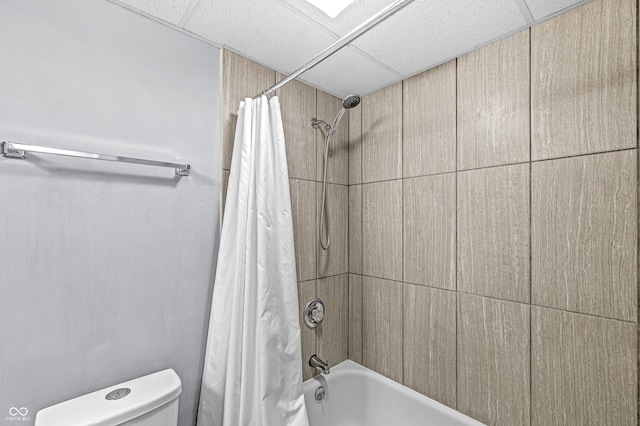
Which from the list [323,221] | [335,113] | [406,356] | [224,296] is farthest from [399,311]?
[335,113]

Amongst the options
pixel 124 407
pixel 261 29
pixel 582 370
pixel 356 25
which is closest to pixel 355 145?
pixel 356 25

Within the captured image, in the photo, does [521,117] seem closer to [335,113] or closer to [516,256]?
[516,256]

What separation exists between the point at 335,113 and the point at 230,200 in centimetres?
95

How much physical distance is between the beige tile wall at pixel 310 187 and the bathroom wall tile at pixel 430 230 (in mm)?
429

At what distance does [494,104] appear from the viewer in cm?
130

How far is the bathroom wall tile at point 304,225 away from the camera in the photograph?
161 cm

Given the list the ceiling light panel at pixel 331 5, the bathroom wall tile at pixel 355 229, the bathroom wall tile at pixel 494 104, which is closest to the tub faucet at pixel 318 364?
the bathroom wall tile at pixel 355 229

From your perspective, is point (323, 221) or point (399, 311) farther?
point (323, 221)

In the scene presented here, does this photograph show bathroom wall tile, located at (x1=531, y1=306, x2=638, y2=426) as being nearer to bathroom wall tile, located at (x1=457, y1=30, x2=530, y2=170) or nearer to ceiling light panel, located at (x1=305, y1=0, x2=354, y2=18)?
bathroom wall tile, located at (x1=457, y1=30, x2=530, y2=170)

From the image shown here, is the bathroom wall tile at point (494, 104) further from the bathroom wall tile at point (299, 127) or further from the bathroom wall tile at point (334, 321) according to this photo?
the bathroom wall tile at point (334, 321)

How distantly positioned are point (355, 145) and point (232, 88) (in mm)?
824

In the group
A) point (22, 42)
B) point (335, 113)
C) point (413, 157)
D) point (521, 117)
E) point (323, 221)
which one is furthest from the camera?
point (335, 113)

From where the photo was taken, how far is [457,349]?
4.59ft

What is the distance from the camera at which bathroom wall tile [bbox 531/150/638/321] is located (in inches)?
39.0
